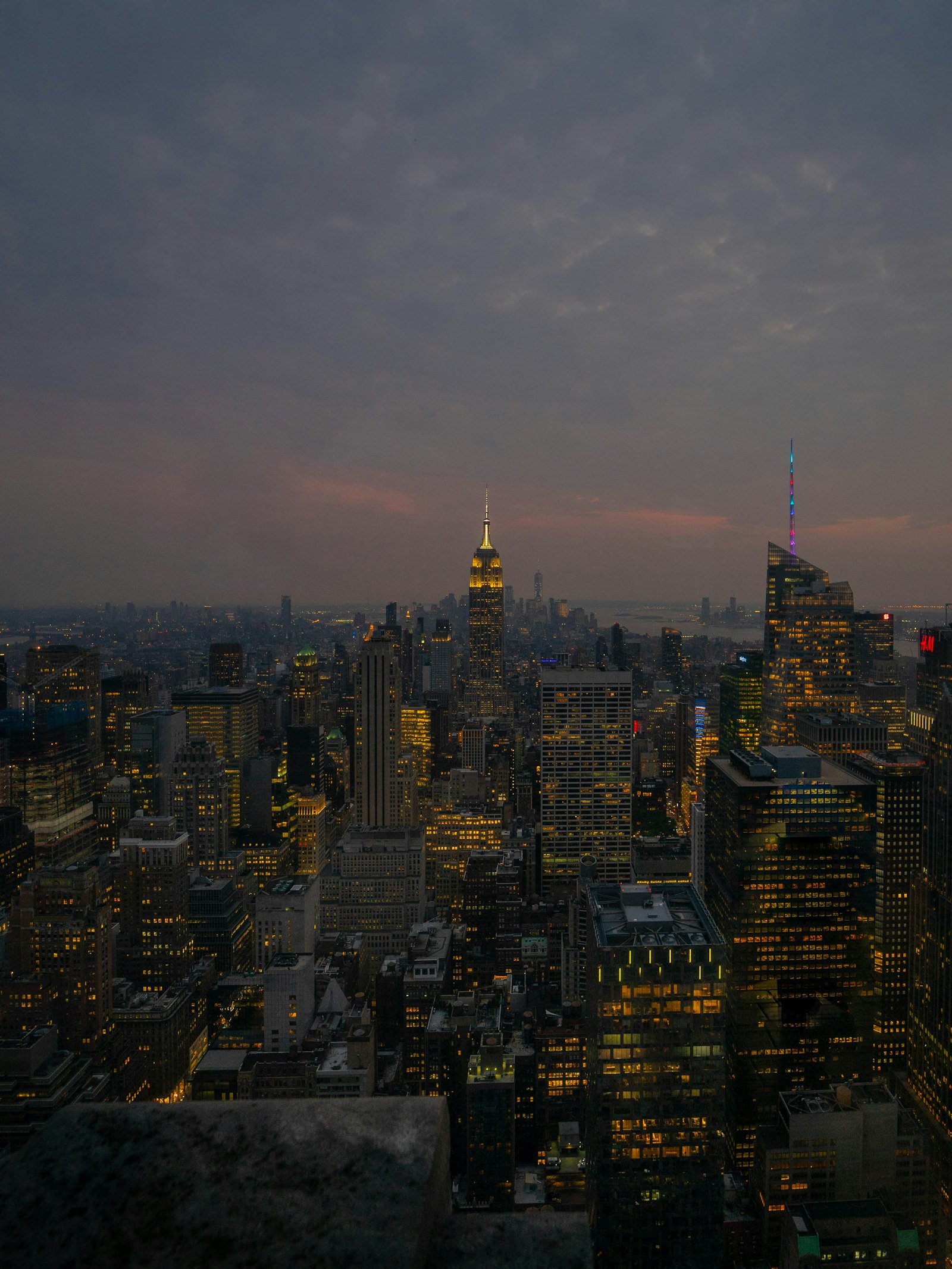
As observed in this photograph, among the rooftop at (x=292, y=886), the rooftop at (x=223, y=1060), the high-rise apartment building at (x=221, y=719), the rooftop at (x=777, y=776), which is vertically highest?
the rooftop at (x=777, y=776)

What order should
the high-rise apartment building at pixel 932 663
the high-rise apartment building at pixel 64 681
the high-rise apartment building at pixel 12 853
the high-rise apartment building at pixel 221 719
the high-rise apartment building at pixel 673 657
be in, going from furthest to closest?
1. the high-rise apartment building at pixel 673 657
2. the high-rise apartment building at pixel 221 719
3. the high-rise apartment building at pixel 64 681
4. the high-rise apartment building at pixel 932 663
5. the high-rise apartment building at pixel 12 853

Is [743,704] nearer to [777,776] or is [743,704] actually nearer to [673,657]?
[673,657]

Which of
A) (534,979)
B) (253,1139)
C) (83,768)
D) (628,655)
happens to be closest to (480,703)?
(628,655)

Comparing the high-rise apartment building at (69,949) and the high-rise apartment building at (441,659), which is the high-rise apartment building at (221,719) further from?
the high-rise apartment building at (69,949)

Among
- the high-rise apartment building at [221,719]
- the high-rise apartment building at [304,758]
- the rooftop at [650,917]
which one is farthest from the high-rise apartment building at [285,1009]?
the high-rise apartment building at [221,719]

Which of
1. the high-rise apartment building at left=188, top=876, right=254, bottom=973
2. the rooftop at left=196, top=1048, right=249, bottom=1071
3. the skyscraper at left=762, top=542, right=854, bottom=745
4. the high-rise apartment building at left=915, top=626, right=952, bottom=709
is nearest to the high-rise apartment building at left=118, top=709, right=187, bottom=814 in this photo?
the high-rise apartment building at left=188, top=876, right=254, bottom=973

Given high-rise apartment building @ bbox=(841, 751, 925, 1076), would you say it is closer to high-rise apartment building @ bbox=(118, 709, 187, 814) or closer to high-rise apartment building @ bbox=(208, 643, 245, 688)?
high-rise apartment building @ bbox=(118, 709, 187, 814)
